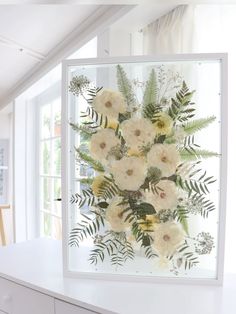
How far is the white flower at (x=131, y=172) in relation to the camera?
1019mm

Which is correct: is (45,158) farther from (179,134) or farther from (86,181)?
(179,134)

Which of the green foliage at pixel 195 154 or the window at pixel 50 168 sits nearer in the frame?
the green foliage at pixel 195 154

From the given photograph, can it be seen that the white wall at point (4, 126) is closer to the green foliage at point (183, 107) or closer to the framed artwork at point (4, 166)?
the framed artwork at point (4, 166)

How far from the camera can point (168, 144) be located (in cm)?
101

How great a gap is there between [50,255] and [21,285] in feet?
0.93

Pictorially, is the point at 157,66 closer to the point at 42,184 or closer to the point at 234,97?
the point at 234,97

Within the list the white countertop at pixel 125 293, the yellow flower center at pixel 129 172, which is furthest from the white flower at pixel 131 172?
the white countertop at pixel 125 293

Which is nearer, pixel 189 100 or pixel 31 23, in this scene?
pixel 189 100

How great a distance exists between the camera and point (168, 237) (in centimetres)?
101

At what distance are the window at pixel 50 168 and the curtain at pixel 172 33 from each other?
1.57m

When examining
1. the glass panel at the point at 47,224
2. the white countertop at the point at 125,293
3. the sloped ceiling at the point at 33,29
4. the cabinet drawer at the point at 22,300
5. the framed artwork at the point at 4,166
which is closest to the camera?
the white countertop at the point at 125,293

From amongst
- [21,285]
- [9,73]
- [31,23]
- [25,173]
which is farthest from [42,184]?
[21,285]

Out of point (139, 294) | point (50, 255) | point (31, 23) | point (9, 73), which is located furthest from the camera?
point (9, 73)

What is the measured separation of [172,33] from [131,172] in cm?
75
